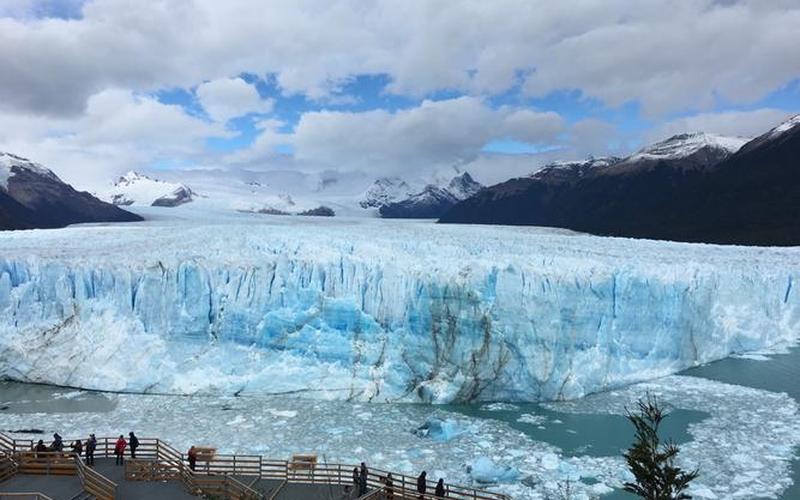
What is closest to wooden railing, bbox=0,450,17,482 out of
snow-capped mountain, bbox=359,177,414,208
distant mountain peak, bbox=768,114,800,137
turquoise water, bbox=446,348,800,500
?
turquoise water, bbox=446,348,800,500

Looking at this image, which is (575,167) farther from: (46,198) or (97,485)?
(97,485)

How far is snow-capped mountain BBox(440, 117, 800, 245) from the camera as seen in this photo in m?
50.7

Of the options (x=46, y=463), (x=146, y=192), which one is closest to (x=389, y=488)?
(x=46, y=463)

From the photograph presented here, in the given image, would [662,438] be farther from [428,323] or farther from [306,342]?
[306,342]

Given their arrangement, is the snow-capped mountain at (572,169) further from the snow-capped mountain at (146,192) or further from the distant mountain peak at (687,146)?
the snow-capped mountain at (146,192)

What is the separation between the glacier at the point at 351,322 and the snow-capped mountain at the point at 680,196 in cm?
2900

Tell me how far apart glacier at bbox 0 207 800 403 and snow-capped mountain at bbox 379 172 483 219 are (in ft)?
377

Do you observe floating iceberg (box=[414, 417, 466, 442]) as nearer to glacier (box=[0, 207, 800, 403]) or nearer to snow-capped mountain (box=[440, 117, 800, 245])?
glacier (box=[0, 207, 800, 403])

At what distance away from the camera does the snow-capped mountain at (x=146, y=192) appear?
103 metres

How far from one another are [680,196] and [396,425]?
2341 inches

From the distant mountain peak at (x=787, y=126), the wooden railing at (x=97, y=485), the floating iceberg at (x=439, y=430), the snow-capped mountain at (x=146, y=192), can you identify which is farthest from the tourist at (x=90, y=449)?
the snow-capped mountain at (x=146, y=192)

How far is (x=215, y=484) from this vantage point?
440 inches

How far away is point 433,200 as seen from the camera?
163000 mm

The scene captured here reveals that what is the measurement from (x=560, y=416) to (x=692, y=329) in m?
7.48
